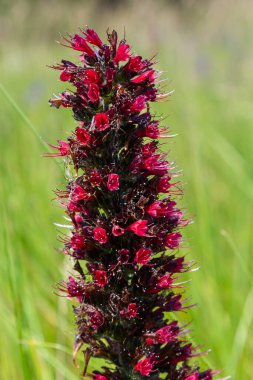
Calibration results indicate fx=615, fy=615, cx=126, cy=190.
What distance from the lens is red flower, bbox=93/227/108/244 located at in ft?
5.20

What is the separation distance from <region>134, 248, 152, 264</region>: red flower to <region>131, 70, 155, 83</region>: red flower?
1.52 ft

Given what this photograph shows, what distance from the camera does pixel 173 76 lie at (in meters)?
9.62

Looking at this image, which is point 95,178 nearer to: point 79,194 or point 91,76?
point 79,194

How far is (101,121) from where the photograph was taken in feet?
5.21

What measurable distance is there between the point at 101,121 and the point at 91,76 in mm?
137

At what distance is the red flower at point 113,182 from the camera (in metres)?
1.57

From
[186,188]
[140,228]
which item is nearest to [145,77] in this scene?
[140,228]

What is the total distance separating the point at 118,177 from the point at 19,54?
43.5 ft

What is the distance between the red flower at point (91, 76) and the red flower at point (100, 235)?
0.40 metres

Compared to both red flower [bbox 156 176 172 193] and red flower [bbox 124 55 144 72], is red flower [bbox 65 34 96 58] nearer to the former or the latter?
red flower [bbox 124 55 144 72]

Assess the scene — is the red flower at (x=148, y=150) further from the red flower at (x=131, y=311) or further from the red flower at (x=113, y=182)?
the red flower at (x=131, y=311)

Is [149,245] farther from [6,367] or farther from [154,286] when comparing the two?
[6,367]

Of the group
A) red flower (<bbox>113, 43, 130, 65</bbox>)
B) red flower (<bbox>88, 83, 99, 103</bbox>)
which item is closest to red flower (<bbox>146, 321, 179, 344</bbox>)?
red flower (<bbox>88, 83, 99, 103</bbox>)

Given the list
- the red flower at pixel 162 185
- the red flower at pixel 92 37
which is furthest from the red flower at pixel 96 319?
the red flower at pixel 92 37
